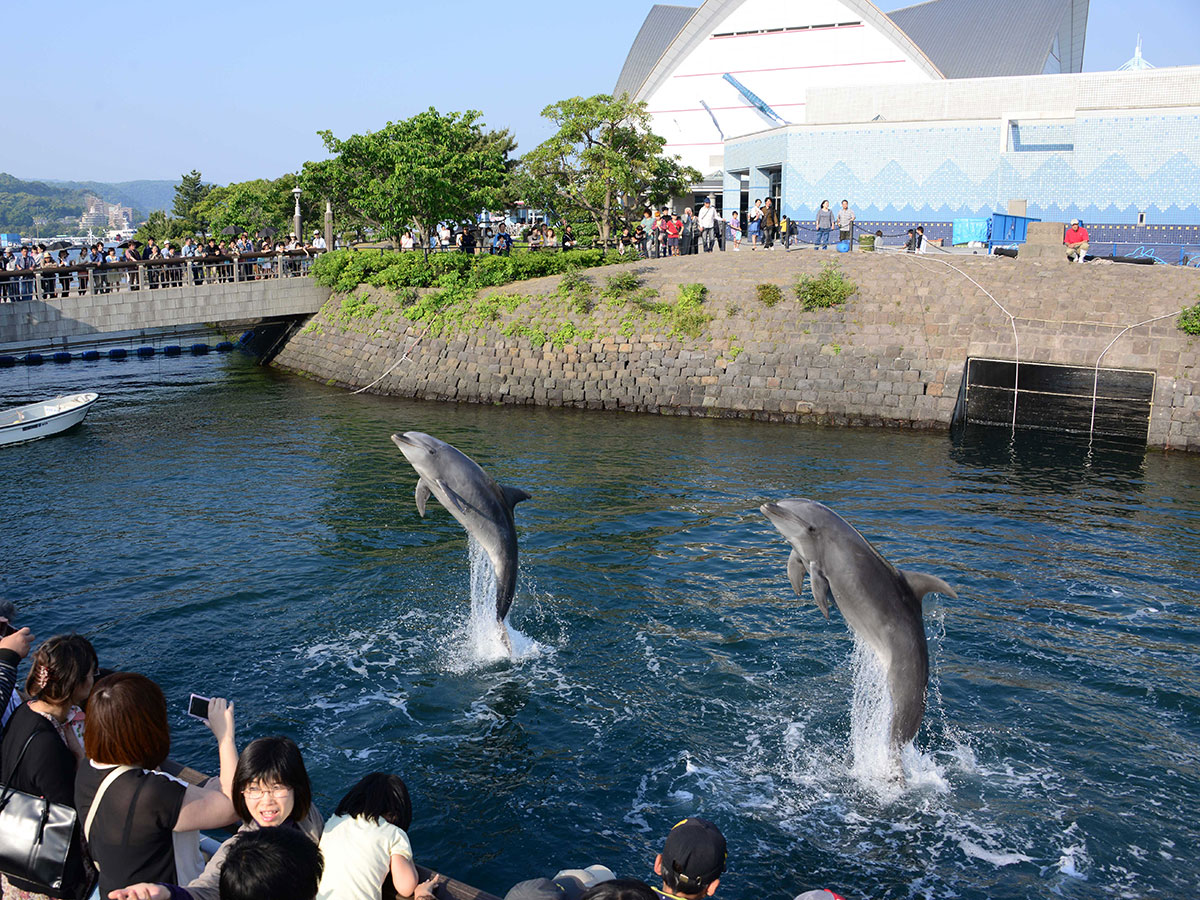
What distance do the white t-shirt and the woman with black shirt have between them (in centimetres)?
162

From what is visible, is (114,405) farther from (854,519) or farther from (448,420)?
(854,519)

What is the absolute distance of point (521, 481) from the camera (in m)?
24.5

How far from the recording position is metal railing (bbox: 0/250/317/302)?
35062mm

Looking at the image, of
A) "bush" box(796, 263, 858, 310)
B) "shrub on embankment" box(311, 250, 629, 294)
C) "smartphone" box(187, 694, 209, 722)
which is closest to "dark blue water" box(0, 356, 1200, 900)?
"smartphone" box(187, 694, 209, 722)

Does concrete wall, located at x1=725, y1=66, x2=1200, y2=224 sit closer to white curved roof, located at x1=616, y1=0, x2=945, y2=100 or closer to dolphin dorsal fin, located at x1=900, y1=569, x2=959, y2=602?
white curved roof, located at x1=616, y1=0, x2=945, y2=100

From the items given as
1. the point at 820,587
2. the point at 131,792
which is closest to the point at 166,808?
the point at 131,792

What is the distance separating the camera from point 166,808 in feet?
19.2

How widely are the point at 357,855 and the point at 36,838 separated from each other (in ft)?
6.52

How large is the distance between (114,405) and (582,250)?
2022 cm

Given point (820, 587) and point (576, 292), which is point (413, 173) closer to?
point (576, 292)

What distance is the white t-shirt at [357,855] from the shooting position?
622 centimetres

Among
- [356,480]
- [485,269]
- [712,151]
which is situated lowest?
[356,480]

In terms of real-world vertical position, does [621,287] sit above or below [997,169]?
below

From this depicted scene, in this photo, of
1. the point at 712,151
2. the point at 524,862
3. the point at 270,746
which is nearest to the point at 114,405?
the point at 524,862
